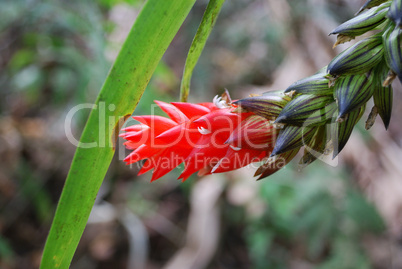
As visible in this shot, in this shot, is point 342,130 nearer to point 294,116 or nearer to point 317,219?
point 294,116

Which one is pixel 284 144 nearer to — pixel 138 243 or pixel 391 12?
pixel 391 12

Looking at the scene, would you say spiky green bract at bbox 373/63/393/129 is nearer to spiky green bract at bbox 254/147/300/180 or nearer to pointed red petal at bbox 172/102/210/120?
spiky green bract at bbox 254/147/300/180

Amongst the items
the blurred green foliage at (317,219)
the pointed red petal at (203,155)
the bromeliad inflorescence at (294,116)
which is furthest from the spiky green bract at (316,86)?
the blurred green foliage at (317,219)

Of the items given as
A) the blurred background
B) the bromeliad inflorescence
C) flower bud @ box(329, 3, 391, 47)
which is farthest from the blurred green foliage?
flower bud @ box(329, 3, 391, 47)

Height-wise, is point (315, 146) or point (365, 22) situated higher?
point (365, 22)

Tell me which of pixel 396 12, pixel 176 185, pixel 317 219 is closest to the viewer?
pixel 396 12

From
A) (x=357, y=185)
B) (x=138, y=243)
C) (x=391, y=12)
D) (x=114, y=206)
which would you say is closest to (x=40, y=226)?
(x=114, y=206)

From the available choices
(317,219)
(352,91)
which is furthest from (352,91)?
(317,219)
